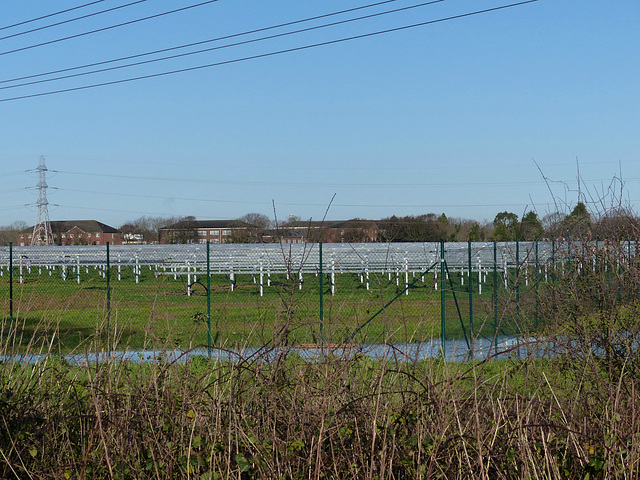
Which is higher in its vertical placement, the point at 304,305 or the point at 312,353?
the point at 304,305

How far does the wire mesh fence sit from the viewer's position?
457 cm

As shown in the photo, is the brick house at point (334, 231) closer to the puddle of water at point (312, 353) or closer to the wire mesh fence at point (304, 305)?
the wire mesh fence at point (304, 305)

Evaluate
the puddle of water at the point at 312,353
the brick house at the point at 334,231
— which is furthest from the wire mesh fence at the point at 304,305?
the brick house at the point at 334,231

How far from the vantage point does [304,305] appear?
16.9 feet

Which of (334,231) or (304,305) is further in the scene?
(334,231)

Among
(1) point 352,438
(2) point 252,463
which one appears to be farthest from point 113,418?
(1) point 352,438

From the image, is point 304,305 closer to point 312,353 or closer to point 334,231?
point 312,353

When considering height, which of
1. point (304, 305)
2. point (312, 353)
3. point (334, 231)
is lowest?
point (312, 353)

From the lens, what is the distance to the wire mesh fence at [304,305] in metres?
4.57

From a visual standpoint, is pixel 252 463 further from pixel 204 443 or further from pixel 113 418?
pixel 113 418

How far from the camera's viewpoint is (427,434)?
12.4 ft

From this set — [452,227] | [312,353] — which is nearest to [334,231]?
[452,227]

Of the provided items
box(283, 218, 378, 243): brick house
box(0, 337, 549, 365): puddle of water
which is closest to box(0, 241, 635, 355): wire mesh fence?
box(0, 337, 549, 365): puddle of water

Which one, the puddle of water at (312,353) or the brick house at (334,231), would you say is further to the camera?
the brick house at (334,231)
